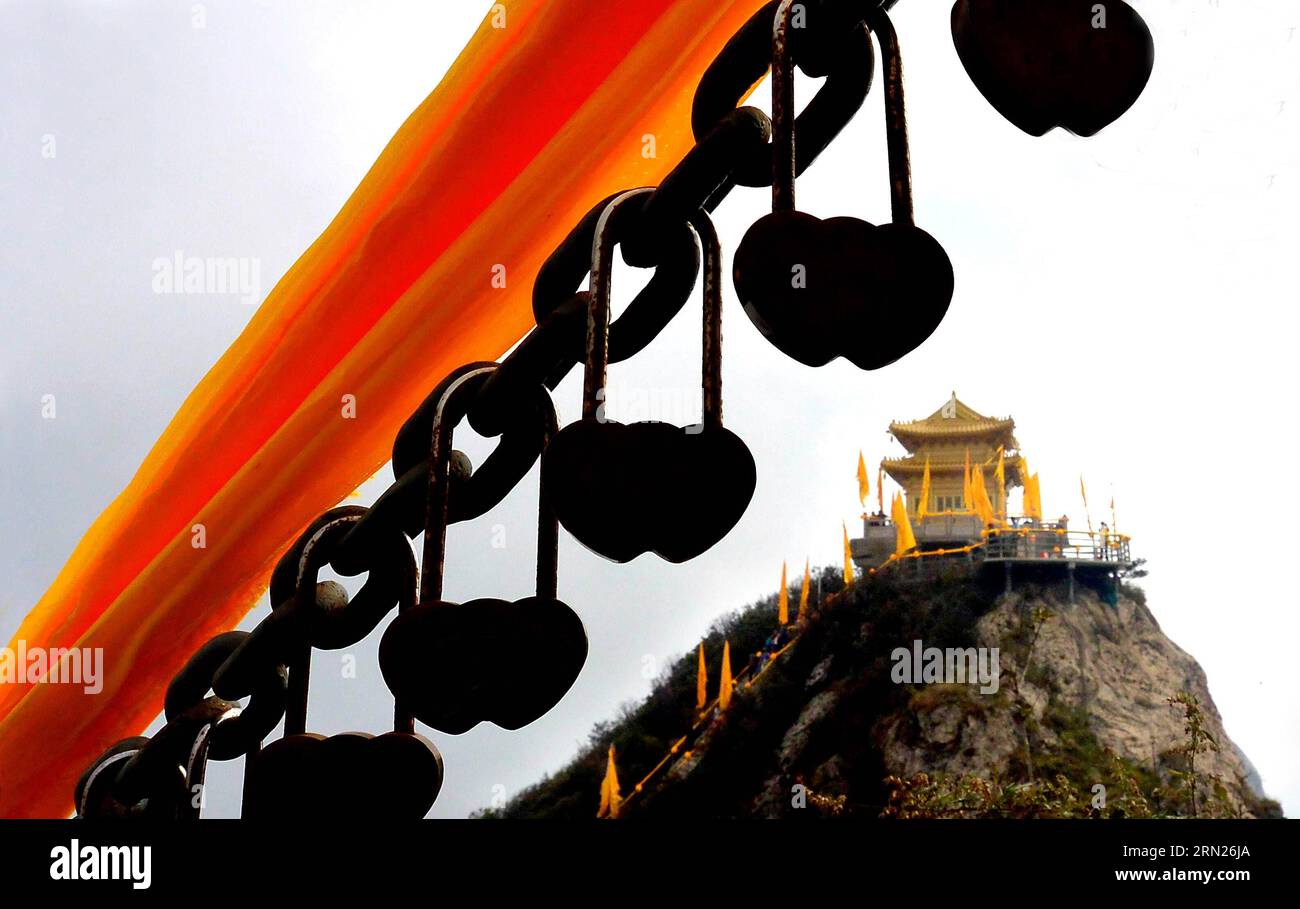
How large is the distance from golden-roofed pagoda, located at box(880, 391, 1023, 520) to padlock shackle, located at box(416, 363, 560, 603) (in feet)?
53.5

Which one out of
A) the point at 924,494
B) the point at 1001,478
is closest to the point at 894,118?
the point at 924,494

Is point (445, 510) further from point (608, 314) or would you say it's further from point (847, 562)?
point (847, 562)

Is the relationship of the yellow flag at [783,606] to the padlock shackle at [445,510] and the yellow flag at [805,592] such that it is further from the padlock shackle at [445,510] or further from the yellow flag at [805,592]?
the padlock shackle at [445,510]

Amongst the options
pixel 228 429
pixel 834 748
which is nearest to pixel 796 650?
pixel 834 748

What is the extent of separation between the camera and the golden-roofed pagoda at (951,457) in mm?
16109

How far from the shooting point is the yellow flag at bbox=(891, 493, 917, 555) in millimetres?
15102

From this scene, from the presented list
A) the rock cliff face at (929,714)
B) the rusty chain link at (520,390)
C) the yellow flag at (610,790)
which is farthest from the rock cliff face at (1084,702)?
the rusty chain link at (520,390)

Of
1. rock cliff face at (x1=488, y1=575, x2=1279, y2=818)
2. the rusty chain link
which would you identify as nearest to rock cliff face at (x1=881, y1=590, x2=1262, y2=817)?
rock cliff face at (x1=488, y1=575, x2=1279, y2=818)

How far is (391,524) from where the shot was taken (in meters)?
0.20

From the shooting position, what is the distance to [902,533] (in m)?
15.2

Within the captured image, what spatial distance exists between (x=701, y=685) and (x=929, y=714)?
142 inches

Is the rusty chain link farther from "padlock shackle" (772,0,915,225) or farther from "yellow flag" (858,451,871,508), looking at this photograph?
"yellow flag" (858,451,871,508)
